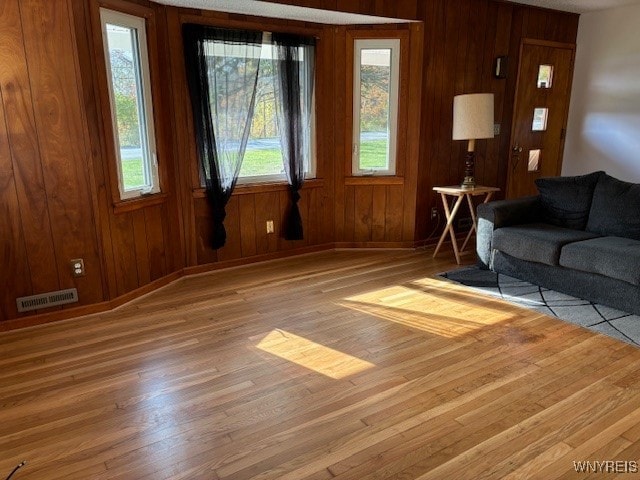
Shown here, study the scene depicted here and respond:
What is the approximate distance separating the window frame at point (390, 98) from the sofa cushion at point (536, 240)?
1.33 meters

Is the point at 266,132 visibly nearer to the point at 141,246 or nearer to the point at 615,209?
the point at 141,246

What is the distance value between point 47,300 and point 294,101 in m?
2.56

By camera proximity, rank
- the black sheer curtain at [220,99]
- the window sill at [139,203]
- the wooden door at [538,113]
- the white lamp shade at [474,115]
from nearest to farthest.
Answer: the window sill at [139,203], the black sheer curtain at [220,99], the white lamp shade at [474,115], the wooden door at [538,113]

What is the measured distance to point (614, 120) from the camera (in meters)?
5.22

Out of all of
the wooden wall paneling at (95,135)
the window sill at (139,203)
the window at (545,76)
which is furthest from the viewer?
the window at (545,76)

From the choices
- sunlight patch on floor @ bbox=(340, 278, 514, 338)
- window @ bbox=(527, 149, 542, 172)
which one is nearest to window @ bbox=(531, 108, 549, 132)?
window @ bbox=(527, 149, 542, 172)

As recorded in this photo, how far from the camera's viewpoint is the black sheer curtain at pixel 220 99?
3.71 meters

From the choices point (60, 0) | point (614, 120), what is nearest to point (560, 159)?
point (614, 120)

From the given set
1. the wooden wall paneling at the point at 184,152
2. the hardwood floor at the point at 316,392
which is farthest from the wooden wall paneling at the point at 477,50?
the wooden wall paneling at the point at 184,152

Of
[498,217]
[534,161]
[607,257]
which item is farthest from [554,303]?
[534,161]

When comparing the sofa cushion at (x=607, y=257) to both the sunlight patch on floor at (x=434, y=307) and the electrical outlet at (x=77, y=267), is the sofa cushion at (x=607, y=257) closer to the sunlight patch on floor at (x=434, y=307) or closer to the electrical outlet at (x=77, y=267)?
the sunlight patch on floor at (x=434, y=307)

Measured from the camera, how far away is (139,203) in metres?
3.50

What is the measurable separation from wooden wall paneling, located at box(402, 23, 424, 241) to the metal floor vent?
3.08 metres

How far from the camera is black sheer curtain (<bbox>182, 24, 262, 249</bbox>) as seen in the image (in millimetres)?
3709
